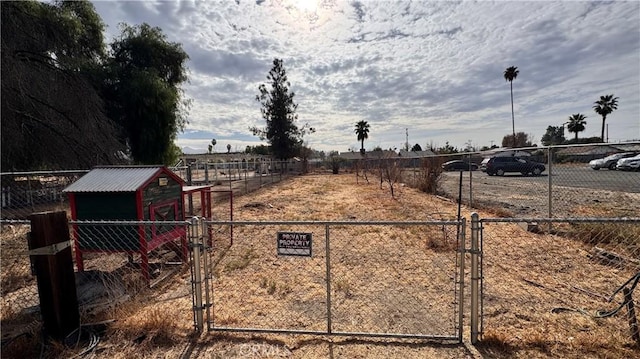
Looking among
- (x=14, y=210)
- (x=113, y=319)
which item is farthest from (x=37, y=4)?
(x=113, y=319)

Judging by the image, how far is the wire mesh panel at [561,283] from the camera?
3.20 metres

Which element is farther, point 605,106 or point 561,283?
point 605,106

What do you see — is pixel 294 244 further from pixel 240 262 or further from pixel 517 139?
pixel 517 139

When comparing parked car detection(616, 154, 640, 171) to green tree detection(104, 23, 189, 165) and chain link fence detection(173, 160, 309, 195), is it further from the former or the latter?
green tree detection(104, 23, 189, 165)

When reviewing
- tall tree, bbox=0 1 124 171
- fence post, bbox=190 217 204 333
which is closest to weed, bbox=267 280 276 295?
fence post, bbox=190 217 204 333

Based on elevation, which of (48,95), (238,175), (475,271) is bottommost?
(238,175)

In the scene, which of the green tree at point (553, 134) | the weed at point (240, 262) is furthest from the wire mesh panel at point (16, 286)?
the green tree at point (553, 134)

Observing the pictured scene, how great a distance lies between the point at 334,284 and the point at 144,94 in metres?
18.6

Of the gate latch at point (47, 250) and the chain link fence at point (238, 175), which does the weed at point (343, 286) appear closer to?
the gate latch at point (47, 250)

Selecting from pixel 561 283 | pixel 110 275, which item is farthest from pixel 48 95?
pixel 561 283

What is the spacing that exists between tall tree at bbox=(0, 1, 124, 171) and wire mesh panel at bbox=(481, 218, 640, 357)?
1680cm

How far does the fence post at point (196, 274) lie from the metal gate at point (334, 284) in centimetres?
1

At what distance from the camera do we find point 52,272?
10.8ft

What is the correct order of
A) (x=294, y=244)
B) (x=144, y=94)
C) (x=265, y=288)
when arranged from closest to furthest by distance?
(x=294, y=244) → (x=265, y=288) → (x=144, y=94)
